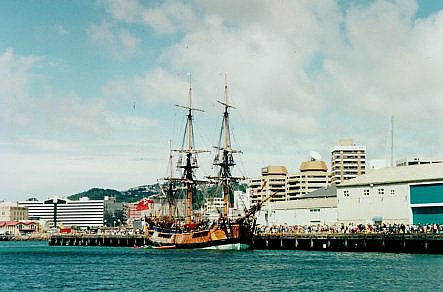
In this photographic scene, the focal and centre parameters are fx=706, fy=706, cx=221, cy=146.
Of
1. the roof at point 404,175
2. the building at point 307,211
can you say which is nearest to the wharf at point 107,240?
the building at point 307,211

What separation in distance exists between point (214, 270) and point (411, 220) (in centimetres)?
4646

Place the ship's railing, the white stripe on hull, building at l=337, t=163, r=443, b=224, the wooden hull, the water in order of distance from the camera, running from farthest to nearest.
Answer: the ship's railing < the wooden hull < the white stripe on hull < building at l=337, t=163, r=443, b=224 < the water

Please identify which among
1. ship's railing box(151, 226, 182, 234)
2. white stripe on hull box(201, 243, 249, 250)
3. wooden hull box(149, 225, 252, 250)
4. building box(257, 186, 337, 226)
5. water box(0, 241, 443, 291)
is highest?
building box(257, 186, 337, 226)

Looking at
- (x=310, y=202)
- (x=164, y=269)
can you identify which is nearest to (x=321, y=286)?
(x=164, y=269)

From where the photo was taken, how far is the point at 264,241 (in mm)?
126125

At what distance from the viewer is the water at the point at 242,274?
6550 cm

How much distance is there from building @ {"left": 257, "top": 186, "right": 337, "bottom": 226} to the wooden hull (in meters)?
27.2

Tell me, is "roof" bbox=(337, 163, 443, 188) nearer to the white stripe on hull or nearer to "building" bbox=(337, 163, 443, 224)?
"building" bbox=(337, 163, 443, 224)

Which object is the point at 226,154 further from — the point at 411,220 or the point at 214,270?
the point at 214,270

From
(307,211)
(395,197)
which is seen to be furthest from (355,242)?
(307,211)

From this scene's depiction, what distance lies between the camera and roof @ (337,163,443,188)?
11438 centimetres

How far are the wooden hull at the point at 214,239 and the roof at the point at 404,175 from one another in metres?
22.5

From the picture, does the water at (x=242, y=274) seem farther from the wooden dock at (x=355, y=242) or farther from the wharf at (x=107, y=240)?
the wharf at (x=107, y=240)

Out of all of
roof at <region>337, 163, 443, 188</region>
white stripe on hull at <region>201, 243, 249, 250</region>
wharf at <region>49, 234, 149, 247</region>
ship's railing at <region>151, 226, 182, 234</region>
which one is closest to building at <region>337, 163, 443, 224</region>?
roof at <region>337, 163, 443, 188</region>
